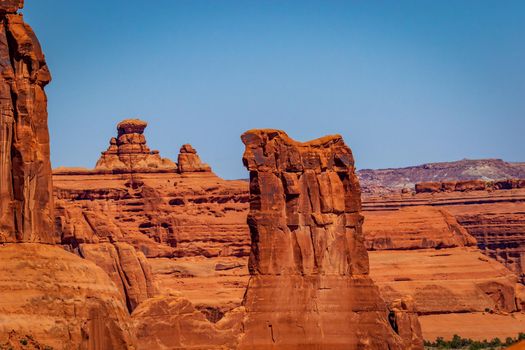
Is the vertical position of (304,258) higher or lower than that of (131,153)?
lower

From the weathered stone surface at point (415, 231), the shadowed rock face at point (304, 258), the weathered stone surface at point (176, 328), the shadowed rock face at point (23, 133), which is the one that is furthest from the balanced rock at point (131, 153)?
the shadowed rock face at point (23, 133)

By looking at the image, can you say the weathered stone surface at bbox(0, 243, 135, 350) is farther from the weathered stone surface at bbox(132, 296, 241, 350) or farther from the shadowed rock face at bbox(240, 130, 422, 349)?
the shadowed rock face at bbox(240, 130, 422, 349)

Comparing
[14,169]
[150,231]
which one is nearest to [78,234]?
[14,169]

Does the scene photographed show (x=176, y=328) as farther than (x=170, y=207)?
No

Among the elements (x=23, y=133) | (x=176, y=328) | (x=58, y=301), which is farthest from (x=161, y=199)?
(x=58, y=301)

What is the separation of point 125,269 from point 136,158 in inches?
2066

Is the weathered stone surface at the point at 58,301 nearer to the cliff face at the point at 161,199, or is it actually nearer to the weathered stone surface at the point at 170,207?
the cliff face at the point at 161,199

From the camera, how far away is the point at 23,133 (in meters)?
51.6

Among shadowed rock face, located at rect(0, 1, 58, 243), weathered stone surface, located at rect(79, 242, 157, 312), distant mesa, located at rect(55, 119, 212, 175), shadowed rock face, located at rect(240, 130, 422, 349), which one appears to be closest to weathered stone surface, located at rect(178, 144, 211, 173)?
distant mesa, located at rect(55, 119, 212, 175)

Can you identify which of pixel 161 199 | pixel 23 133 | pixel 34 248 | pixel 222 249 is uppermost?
pixel 161 199

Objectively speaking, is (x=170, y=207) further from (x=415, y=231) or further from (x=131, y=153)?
(x=415, y=231)

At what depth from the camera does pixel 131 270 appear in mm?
87438

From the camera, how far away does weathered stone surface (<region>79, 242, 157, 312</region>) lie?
84875mm

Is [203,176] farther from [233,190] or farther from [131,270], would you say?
[131,270]
